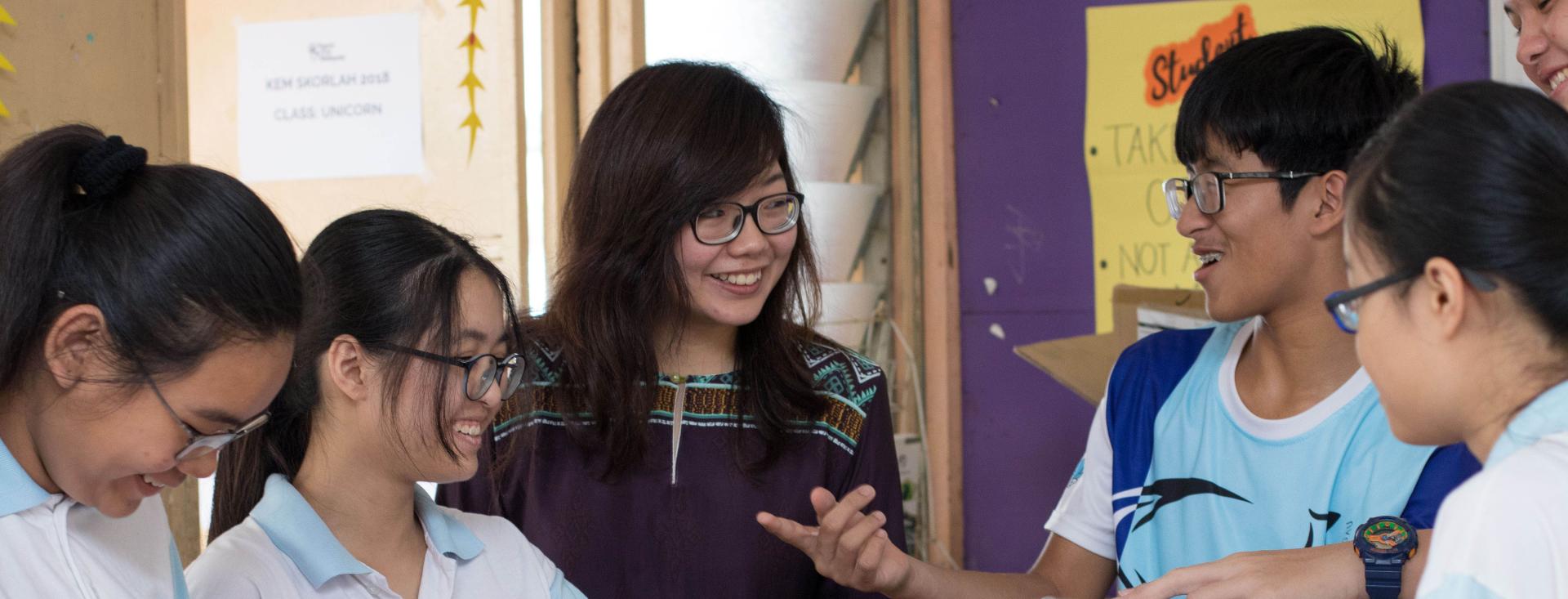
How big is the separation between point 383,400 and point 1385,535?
1.00 meters

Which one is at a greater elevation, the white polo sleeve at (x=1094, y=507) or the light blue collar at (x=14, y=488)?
the light blue collar at (x=14, y=488)

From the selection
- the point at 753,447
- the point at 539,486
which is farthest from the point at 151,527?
the point at 753,447

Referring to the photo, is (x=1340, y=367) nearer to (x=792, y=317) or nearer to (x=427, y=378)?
(x=792, y=317)

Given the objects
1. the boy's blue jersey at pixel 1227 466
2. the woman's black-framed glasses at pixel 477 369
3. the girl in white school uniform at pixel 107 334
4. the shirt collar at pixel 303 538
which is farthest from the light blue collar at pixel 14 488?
the boy's blue jersey at pixel 1227 466

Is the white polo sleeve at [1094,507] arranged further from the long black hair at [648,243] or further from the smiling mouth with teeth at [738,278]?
the smiling mouth with teeth at [738,278]

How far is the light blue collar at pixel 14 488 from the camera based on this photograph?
3.04ft

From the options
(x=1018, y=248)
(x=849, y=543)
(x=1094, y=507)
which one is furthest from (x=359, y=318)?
(x=1018, y=248)

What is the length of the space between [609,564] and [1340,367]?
88 cm

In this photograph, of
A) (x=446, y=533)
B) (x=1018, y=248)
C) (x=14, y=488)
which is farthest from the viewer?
(x=1018, y=248)

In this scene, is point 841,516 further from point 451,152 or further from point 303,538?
point 451,152

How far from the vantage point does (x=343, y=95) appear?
7.70ft

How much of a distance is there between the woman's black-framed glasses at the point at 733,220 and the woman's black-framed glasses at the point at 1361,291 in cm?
76

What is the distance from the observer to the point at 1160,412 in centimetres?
152

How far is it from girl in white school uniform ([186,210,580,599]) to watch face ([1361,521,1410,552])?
2.90ft
